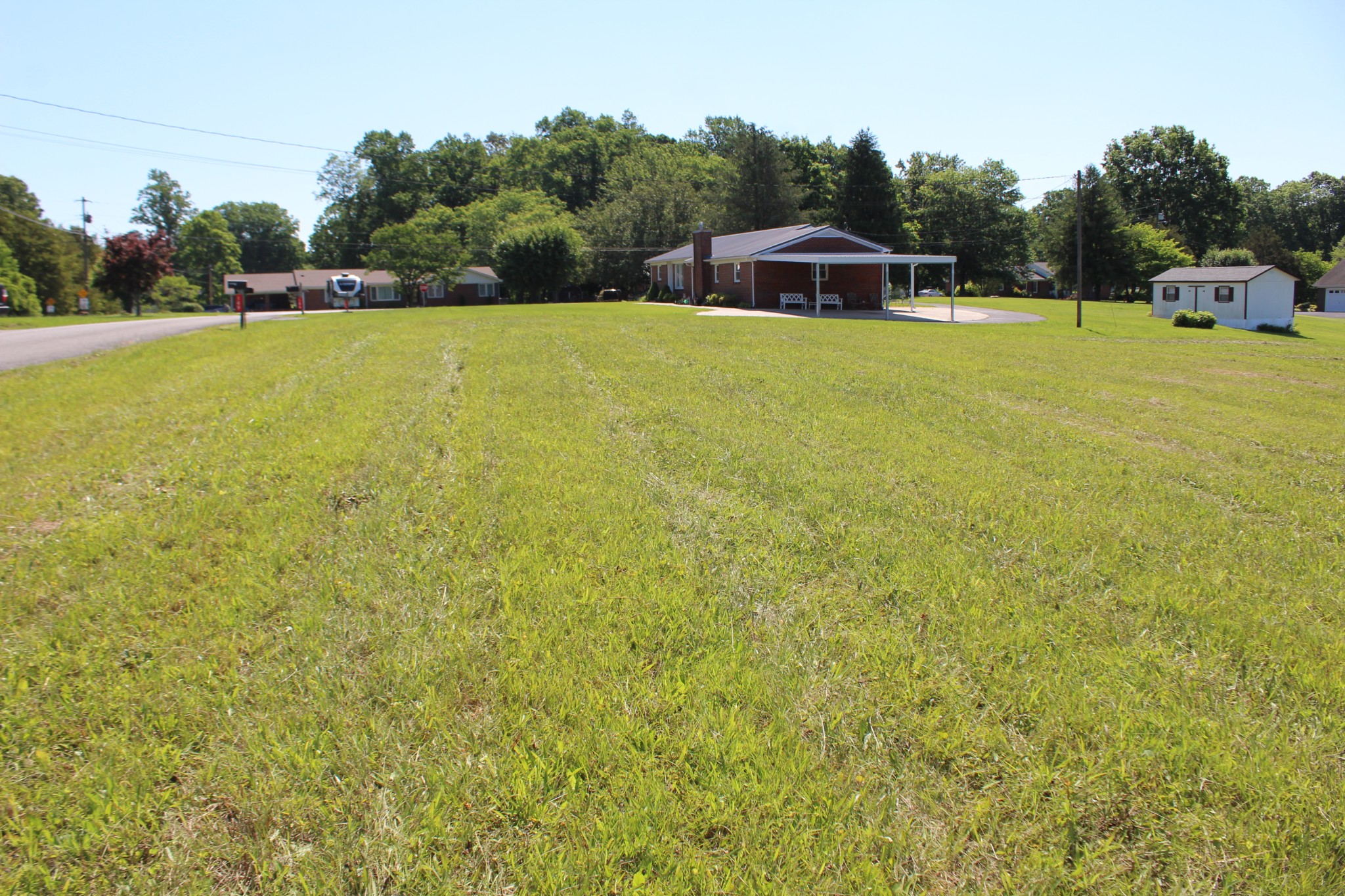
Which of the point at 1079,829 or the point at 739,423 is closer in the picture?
the point at 1079,829

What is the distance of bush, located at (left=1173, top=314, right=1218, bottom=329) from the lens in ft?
122

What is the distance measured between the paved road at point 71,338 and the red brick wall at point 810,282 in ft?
70.6

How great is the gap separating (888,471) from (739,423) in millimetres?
2281

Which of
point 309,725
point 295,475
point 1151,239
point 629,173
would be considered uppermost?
point 629,173

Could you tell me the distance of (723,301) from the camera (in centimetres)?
3903

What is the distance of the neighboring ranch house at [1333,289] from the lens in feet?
213

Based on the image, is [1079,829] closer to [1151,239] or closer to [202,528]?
[202,528]

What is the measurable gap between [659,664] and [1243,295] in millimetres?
47497

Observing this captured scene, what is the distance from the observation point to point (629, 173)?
70.9m

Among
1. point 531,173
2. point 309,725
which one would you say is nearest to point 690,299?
point 309,725

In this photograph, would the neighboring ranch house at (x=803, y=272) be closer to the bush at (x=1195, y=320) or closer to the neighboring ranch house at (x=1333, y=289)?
the bush at (x=1195, y=320)

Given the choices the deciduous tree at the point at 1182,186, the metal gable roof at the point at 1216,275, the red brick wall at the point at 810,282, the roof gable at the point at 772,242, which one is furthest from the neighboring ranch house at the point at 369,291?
the deciduous tree at the point at 1182,186

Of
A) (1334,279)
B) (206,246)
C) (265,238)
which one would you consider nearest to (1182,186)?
(1334,279)

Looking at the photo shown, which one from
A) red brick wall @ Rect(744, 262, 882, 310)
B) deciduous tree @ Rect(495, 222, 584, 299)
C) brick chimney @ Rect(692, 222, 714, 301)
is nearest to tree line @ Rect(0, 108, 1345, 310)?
deciduous tree @ Rect(495, 222, 584, 299)
